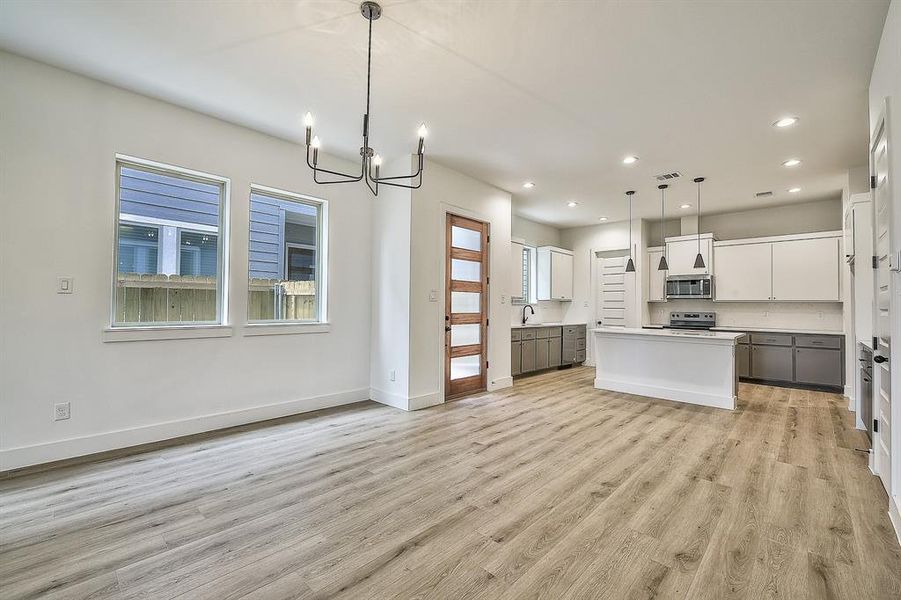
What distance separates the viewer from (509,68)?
310 centimetres

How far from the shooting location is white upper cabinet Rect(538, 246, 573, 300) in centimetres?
830

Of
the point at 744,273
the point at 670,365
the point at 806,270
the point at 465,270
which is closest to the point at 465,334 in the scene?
the point at 465,270

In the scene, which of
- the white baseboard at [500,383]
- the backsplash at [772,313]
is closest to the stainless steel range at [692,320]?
the backsplash at [772,313]

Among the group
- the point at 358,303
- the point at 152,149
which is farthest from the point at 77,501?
the point at 358,303

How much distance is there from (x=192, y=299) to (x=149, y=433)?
1.22m

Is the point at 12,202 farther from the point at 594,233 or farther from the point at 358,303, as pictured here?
the point at 594,233

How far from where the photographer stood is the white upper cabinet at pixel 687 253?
727cm

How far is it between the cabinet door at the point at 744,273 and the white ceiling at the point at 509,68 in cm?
228

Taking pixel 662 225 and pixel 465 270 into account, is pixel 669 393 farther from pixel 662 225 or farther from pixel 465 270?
pixel 662 225

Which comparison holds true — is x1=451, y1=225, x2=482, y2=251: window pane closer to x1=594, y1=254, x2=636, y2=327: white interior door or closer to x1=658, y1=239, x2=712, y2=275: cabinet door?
x1=594, y1=254, x2=636, y2=327: white interior door

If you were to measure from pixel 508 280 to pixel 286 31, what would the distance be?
4.29m

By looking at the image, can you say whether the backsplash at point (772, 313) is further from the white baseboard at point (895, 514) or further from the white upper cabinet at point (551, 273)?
the white baseboard at point (895, 514)

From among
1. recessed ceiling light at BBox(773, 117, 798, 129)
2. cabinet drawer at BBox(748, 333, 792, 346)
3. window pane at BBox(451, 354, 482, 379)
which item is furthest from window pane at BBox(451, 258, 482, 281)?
cabinet drawer at BBox(748, 333, 792, 346)

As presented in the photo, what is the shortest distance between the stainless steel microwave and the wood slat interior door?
4001 mm
